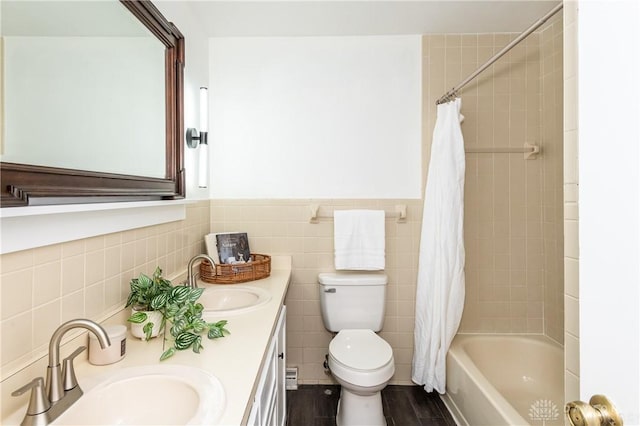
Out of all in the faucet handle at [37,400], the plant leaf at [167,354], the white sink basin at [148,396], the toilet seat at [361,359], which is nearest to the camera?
the faucet handle at [37,400]

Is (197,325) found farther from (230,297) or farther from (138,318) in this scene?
(230,297)

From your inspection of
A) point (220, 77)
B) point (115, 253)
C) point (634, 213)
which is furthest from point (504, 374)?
point (220, 77)

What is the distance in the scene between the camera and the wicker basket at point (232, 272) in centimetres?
174

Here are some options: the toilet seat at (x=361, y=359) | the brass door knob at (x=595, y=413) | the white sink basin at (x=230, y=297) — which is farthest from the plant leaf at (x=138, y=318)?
the brass door knob at (x=595, y=413)

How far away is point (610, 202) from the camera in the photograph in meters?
0.49

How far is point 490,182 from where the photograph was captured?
2.11 m

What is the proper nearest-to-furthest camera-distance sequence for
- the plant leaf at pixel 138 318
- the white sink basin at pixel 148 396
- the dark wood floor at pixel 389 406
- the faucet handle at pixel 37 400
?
the faucet handle at pixel 37 400
the white sink basin at pixel 148 396
the plant leaf at pixel 138 318
the dark wood floor at pixel 389 406

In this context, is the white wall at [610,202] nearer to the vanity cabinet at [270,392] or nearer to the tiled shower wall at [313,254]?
the vanity cabinet at [270,392]

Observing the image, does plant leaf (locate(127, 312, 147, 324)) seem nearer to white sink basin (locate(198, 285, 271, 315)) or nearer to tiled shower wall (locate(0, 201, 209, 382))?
tiled shower wall (locate(0, 201, 209, 382))

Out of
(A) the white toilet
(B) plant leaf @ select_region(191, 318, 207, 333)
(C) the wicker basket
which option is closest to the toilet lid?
(A) the white toilet

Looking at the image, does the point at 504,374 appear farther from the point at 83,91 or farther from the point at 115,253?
the point at 83,91

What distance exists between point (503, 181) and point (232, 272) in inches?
71.8

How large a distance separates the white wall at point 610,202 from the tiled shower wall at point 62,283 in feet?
3.77

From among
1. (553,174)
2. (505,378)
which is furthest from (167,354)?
(553,174)
